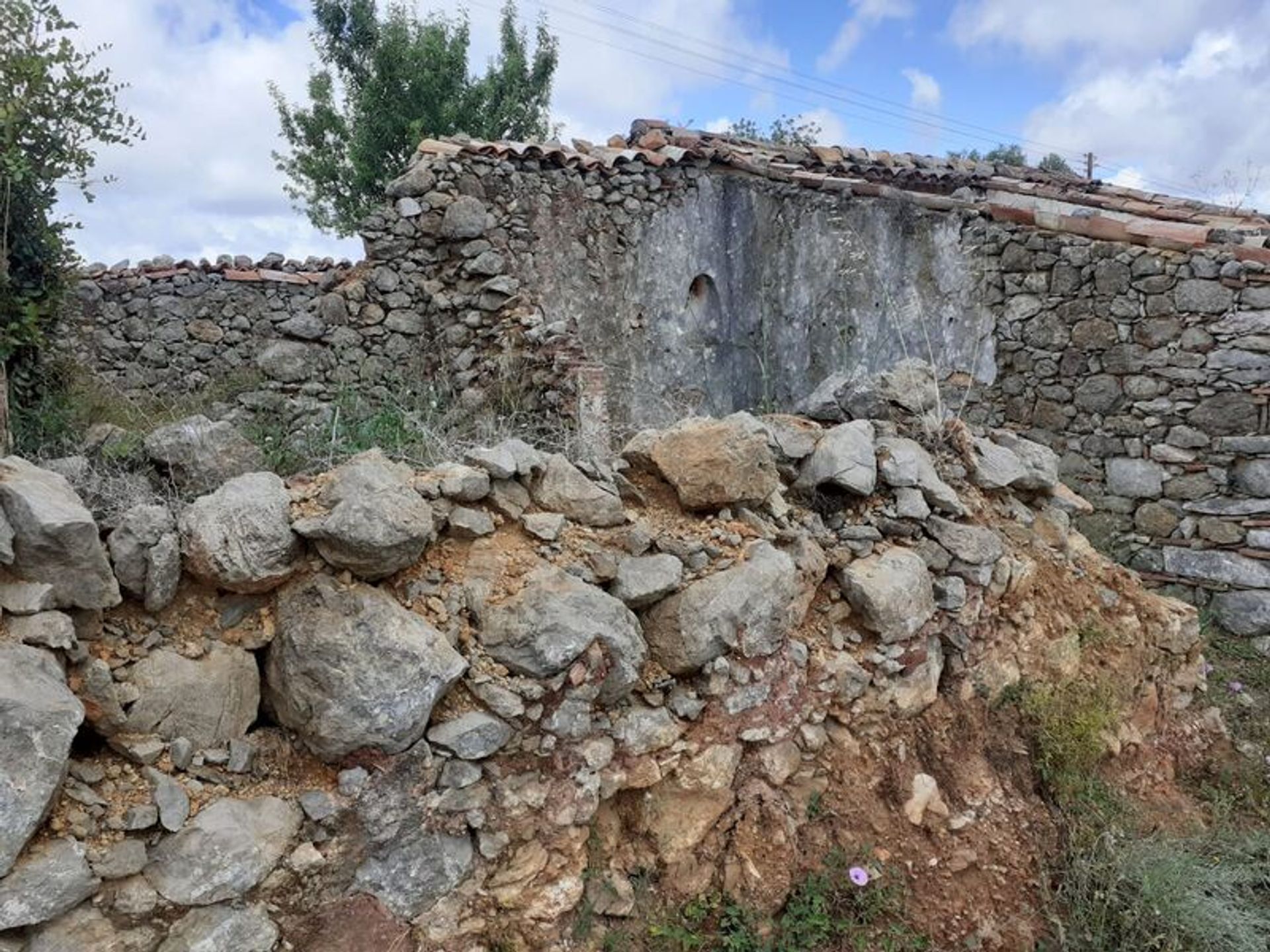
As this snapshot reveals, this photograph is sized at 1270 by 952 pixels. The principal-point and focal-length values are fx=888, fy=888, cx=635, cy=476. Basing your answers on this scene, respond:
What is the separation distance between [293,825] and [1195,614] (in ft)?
15.1

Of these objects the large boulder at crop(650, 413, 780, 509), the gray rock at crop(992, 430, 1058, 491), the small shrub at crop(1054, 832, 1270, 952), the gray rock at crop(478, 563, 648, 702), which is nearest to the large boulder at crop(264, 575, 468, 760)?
the gray rock at crop(478, 563, 648, 702)

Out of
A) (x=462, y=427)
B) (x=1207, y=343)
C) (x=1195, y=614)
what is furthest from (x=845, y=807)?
(x=1207, y=343)

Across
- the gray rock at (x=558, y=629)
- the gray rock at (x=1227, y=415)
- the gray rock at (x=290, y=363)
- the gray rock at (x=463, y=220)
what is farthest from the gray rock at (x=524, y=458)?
the gray rock at (x=1227, y=415)

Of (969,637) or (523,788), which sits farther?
(969,637)

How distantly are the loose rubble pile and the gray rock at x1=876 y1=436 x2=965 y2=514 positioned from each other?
17 millimetres

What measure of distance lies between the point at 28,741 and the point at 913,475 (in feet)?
11.0

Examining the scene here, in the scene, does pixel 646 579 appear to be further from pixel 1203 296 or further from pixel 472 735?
pixel 1203 296

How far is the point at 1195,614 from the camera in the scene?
4.79m

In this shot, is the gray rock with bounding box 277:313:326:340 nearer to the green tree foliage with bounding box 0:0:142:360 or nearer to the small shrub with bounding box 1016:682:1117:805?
the green tree foliage with bounding box 0:0:142:360

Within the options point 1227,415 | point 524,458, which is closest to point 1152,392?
point 1227,415

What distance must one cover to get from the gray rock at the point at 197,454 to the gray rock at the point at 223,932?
1.62 meters

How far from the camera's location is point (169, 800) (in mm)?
2330

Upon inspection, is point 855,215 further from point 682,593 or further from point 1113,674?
point 682,593

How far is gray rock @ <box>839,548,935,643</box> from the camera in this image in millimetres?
3578
